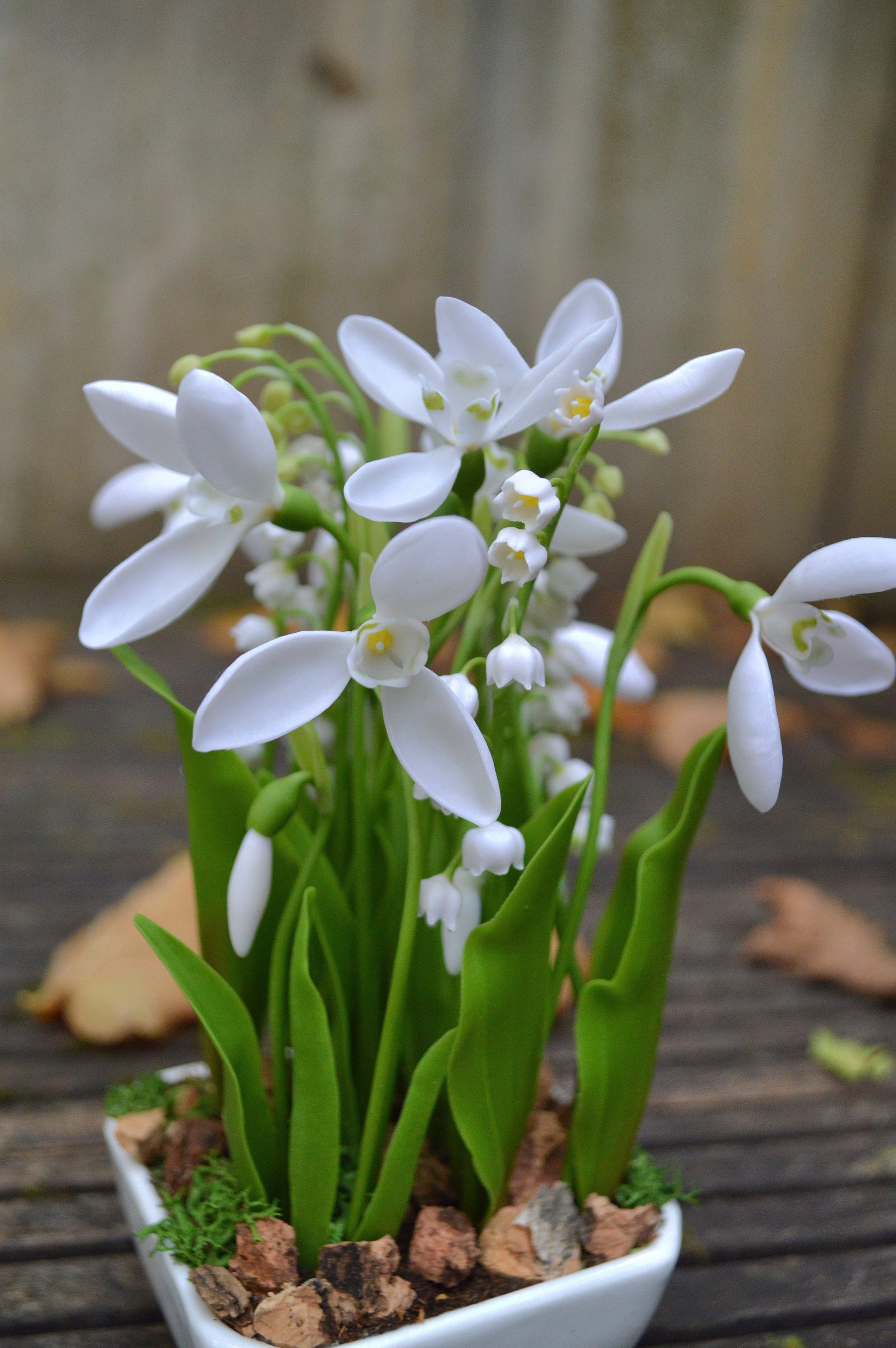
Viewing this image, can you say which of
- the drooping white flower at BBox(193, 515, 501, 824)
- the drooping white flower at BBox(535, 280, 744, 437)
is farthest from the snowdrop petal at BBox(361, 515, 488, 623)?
the drooping white flower at BBox(535, 280, 744, 437)

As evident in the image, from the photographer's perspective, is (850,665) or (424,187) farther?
(424,187)

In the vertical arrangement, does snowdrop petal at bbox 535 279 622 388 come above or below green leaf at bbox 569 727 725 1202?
above

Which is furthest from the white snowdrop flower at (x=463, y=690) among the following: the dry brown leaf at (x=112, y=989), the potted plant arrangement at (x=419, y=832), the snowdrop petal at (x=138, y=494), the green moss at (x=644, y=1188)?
the dry brown leaf at (x=112, y=989)

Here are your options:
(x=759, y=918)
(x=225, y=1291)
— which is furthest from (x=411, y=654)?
(x=759, y=918)

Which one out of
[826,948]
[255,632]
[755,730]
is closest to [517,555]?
[755,730]

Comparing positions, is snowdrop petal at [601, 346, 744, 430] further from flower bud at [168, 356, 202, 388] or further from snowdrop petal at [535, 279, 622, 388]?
flower bud at [168, 356, 202, 388]

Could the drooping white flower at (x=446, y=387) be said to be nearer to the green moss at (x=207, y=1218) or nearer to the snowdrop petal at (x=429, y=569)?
the snowdrop petal at (x=429, y=569)

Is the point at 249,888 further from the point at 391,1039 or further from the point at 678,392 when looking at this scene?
the point at 678,392

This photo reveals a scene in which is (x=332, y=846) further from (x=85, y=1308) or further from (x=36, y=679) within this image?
(x=36, y=679)
